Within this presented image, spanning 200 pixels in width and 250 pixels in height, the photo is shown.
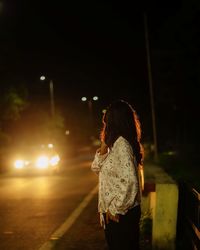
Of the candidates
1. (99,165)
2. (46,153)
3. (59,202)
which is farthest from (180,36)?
(46,153)

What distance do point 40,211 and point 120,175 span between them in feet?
27.2

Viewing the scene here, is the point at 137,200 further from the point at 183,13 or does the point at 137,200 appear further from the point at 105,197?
the point at 183,13

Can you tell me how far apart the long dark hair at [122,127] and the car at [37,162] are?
21.4 m

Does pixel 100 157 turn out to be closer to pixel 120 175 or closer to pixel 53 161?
pixel 120 175

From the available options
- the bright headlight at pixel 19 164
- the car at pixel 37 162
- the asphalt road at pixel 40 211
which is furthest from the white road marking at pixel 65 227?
the bright headlight at pixel 19 164

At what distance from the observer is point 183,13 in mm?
12102

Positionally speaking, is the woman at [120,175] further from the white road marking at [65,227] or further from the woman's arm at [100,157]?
the white road marking at [65,227]

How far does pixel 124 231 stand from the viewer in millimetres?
4504

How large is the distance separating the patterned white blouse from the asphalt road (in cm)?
401

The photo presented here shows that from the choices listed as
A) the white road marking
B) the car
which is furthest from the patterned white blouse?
the car

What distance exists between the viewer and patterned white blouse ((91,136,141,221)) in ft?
14.4

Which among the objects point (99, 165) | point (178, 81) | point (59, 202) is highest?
point (178, 81)

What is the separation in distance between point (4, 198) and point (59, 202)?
6.82 ft

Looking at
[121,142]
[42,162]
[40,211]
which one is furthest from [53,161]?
[121,142]
